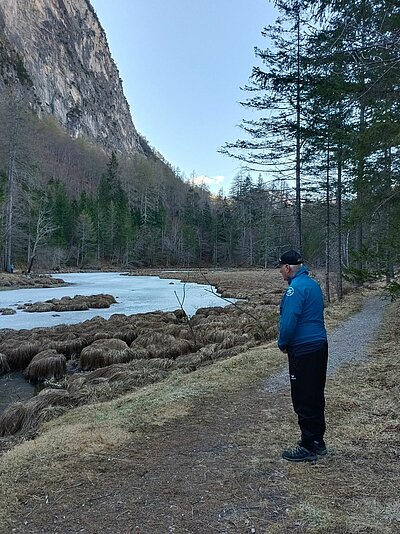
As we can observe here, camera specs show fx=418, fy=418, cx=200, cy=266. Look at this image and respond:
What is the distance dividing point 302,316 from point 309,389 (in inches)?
25.1

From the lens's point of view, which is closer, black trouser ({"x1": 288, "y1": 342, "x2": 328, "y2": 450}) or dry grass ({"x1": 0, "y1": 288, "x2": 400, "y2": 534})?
dry grass ({"x1": 0, "y1": 288, "x2": 400, "y2": 534})

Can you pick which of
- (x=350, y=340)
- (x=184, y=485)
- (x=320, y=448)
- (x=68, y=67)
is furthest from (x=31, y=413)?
(x=68, y=67)

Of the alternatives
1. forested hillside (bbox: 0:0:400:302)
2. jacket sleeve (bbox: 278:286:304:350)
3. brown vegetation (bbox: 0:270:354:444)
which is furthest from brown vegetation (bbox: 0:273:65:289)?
jacket sleeve (bbox: 278:286:304:350)

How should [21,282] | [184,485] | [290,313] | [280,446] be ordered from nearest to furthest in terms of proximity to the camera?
[184,485], [290,313], [280,446], [21,282]

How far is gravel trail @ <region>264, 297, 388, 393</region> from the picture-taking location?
6738 mm

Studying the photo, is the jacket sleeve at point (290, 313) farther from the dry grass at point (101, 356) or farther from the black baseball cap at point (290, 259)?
the dry grass at point (101, 356)

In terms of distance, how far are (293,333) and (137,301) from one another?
1947 centimetres

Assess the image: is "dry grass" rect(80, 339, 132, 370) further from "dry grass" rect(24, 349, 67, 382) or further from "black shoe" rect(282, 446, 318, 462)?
"black shoe" rect(282, 446, 318, 462)

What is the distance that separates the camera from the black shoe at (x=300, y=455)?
12.1ft

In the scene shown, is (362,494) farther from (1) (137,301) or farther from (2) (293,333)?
(1) (137,301)

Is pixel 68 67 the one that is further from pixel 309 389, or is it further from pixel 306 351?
pixel 309 389

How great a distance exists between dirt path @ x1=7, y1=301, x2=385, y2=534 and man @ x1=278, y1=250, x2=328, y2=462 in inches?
10.4

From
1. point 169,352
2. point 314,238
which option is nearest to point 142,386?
point 169,352

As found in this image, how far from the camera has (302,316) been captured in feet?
12.0
